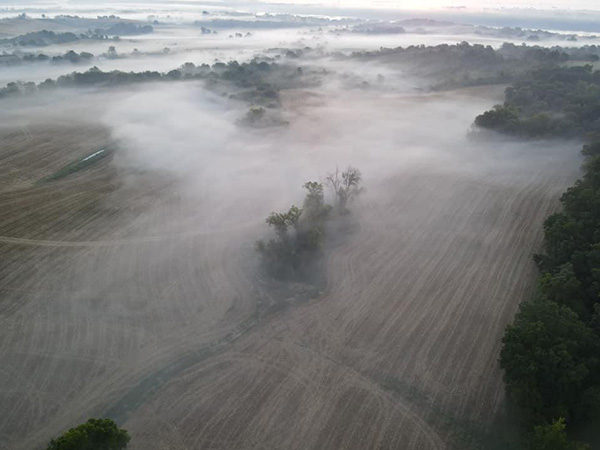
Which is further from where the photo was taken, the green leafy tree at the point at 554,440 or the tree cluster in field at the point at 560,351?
the tree cluster in field at the point at 560,351

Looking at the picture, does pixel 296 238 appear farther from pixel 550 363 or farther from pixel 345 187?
pixel 550 363

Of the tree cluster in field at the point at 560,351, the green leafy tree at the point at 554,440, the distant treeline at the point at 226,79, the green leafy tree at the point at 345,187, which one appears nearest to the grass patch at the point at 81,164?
the distant treeline at the point at 226,79

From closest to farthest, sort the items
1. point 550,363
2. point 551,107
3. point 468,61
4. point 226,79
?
point 550,363 < point 551,107 < point 226,79 < point 468,61

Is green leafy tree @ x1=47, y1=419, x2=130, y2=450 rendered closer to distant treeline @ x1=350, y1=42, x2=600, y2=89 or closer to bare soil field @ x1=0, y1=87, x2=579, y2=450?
bare soil field @ x1=0, y1=87, x2=579, y2=450

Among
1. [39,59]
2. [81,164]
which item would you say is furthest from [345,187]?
[39,59]

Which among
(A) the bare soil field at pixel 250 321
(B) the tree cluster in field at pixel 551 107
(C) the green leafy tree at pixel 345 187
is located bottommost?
(A) the bare soil field at pixel 250 321

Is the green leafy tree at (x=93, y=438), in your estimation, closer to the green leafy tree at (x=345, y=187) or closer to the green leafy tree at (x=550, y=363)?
the green leafy tree at (x=550, y=363)

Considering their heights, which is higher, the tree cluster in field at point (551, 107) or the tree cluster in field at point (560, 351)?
the tree cluster in field at point (551, 107)

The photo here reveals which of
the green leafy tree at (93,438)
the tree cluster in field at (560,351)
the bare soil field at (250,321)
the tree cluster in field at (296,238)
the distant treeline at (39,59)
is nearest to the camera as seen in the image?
the green leafy tree at (93,438)
